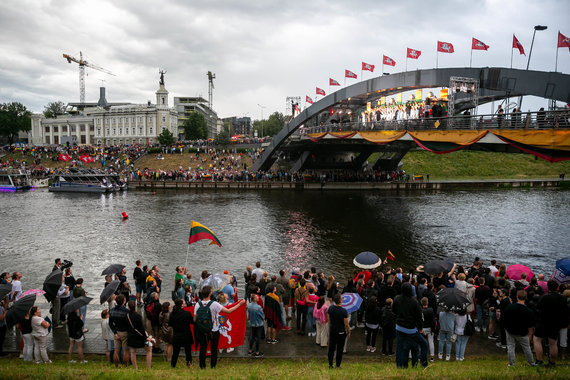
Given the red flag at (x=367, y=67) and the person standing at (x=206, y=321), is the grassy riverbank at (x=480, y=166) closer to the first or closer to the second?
the red flag at (x=367, y=67)

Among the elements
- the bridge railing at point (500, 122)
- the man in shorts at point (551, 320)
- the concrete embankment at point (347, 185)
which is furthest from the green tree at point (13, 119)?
the man in shorts at point (551, 320)

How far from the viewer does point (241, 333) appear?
8859mm

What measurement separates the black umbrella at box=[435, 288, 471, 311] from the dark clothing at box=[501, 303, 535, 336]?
2.96 feet

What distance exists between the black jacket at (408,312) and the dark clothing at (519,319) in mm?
2130

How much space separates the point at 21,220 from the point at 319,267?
26318mm

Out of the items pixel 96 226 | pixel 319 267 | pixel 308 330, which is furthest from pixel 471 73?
pixel 96 226

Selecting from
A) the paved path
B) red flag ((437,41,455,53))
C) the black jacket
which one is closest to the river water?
the paved path

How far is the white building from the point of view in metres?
114

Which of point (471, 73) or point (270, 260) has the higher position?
point (471, 73)

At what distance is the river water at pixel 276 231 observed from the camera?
1917cm

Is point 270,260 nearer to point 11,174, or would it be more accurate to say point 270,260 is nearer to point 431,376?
point 431,376

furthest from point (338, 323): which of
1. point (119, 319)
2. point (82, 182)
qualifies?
point (82, 182)

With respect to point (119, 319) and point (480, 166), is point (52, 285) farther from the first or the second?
point (480, 166)

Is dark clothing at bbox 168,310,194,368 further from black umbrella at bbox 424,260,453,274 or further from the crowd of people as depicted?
black umbrella at bbox 424,260,453,274
